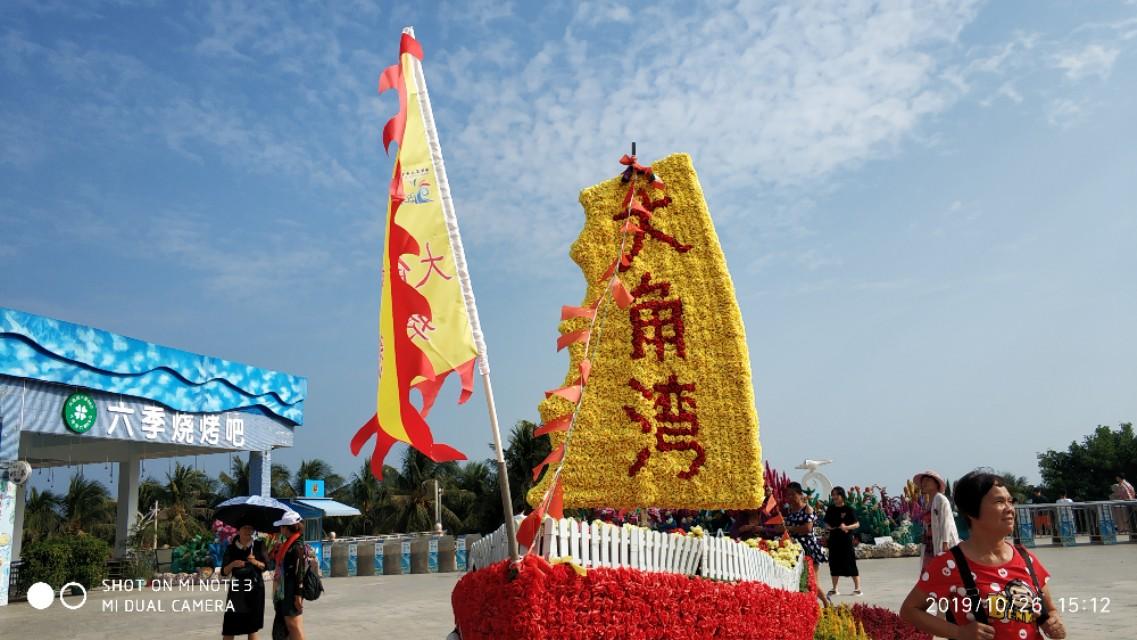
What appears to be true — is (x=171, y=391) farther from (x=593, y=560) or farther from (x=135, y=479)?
(x=593, y=560)

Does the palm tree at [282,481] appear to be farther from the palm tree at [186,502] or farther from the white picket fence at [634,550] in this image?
the white picket fence at [634,550]

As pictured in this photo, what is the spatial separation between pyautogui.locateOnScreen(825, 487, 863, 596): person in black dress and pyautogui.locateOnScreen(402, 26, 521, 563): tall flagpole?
6.67m

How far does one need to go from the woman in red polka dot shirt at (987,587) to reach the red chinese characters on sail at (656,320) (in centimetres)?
505

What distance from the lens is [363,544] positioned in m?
24.8

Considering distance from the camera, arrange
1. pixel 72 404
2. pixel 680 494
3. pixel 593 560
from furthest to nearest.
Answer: pixel 72 404 → pixel 680 494 → pixel 593 560

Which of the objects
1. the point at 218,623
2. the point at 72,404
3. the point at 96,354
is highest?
the point at 96,354

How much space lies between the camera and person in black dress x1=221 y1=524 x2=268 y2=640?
23.6 ft

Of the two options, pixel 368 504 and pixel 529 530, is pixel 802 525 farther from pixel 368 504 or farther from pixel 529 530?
pixel 368 504

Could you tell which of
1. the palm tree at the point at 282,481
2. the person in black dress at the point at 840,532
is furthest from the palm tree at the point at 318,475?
the person in black dress at the point at 840,532

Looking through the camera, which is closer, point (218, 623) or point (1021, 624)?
point (1021, 624)

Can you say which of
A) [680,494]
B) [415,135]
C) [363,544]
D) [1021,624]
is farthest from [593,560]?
[363,544]

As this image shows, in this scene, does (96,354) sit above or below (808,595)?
above

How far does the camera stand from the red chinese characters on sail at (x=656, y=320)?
27.2ft

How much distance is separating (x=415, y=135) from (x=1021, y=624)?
3.66m
